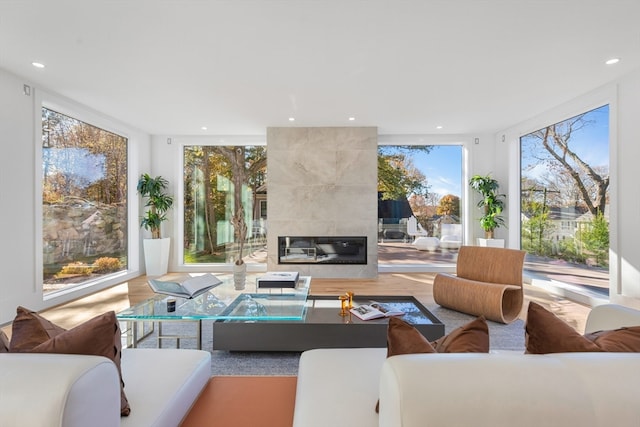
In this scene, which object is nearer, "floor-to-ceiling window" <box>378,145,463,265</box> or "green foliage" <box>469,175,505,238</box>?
"green foliage" <box>469,175,505,238</box>

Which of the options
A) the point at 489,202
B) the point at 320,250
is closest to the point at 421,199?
the point at 489,202

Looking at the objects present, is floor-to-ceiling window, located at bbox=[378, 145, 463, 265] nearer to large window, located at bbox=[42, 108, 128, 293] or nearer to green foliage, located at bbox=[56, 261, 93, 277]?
large window, located at bbox=[42, 108, 128, 293]

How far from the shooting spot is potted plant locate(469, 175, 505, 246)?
18.1 feet

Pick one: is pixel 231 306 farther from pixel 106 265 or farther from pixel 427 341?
pixel 106 265

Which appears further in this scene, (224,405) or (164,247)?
(164,247)

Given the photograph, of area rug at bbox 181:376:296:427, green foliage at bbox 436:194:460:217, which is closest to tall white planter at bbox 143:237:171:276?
area rug at bbox 181:376:296:427

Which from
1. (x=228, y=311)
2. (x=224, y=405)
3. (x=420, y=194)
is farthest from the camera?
(x=420, y=194)

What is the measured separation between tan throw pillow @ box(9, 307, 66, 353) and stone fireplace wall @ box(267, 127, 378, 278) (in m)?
4.38

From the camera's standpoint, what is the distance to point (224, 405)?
58.3 inches

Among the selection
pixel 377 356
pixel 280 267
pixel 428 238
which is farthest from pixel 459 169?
pixel 377 356

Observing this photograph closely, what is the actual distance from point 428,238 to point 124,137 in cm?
591

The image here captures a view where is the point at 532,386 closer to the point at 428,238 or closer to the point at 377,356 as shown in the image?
the point at 377,356

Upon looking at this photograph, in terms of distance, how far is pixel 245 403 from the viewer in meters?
1.51

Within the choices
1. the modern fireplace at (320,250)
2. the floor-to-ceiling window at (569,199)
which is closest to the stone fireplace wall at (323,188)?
the modern fireplace at (320,250)
